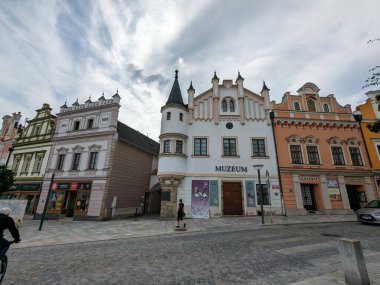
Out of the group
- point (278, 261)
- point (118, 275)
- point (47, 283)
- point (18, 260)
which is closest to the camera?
point (47, 283)

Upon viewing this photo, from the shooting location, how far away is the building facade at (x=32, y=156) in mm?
22703

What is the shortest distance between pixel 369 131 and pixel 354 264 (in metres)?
23.4

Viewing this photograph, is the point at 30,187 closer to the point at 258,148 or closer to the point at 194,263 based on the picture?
the point at 194,263

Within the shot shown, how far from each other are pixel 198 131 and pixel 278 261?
15226mm

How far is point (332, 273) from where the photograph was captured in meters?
4.84

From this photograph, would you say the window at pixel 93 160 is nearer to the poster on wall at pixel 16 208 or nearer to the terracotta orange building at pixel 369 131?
the poster on wall at pixel 16 208

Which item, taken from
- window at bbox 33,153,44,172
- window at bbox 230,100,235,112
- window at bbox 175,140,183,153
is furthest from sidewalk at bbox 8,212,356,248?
window at bbox 230,100,235,112

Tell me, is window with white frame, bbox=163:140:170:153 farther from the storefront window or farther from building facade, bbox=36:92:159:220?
the storefront window

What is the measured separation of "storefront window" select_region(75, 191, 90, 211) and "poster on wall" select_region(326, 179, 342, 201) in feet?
80.3

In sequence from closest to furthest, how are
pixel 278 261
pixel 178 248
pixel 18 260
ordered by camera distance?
pixel 278 261
pixel 18 260
pixel 178 248

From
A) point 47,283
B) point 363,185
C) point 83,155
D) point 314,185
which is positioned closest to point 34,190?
point 83,155

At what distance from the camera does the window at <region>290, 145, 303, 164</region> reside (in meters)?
19.5

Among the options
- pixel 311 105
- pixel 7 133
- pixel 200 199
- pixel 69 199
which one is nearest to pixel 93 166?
pixel 69 199

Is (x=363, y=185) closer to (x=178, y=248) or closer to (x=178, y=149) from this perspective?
(x=178, y=149)
